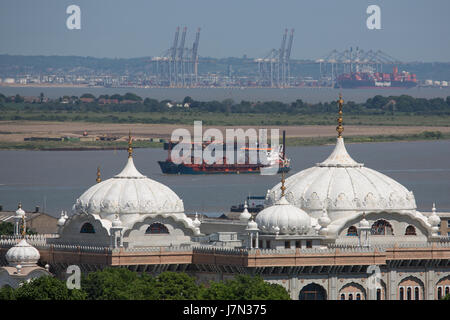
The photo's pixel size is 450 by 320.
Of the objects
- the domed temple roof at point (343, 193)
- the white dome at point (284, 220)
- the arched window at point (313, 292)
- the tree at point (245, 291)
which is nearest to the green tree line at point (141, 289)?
the tree at point (245, 291)

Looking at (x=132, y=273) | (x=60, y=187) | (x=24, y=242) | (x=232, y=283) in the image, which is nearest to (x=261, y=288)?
(x=232, y=283)

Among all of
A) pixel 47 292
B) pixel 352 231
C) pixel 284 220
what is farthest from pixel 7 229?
pixel 47 292

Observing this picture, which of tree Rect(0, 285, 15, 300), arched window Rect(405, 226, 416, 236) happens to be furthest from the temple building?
tree Rect(0, 285, 15, 300)

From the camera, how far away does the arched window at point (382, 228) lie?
98.9 metres

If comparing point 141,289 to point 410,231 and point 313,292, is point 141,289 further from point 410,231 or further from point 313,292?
point 410,231

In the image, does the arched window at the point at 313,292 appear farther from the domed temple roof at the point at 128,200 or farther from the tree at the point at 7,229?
the tree at the point at 7,229

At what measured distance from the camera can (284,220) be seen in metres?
93.2

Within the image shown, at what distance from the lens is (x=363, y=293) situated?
3804 inches

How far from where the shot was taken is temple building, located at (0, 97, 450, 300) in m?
93.9

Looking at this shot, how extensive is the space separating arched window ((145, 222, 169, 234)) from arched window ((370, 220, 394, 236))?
10728 millimetres

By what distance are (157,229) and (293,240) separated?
7.54 meters

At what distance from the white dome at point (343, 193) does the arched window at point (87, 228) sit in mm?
9676

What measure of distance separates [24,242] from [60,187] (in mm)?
97353
